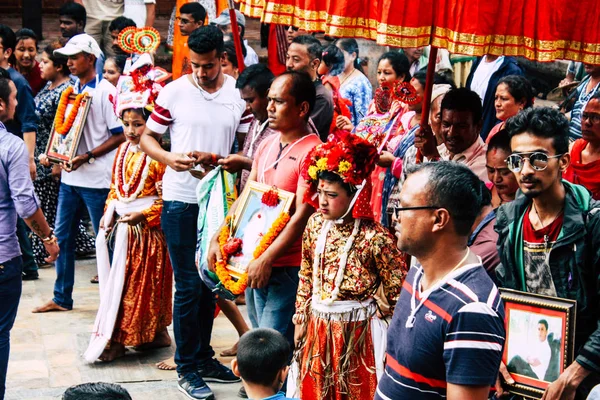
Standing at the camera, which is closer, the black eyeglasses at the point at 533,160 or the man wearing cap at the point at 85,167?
the black eyeglasses at the point at 533,160

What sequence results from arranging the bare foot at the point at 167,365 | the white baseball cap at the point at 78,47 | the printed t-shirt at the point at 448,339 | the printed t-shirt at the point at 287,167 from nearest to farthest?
the printed t-shirt at the point at 448,339 → the printed t-shirt at the point at 287,167 → the bare foot at the point at 167,365 → the white baseball cap at the point at 78,47

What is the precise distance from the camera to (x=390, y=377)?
132 inches

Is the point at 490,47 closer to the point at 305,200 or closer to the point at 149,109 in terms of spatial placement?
the point at 305,200

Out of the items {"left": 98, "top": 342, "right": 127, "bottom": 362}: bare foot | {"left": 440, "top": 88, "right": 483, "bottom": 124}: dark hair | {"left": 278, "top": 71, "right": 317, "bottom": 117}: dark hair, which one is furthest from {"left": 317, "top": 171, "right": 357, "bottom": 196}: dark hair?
{"left": 98, "top": 342, "right": 127, "bottom": 362}: bare foot

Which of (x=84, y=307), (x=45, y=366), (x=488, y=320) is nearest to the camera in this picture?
(x=488, y=320)

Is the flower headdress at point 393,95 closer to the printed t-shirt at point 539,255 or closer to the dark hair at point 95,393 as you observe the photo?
the printed t-shirt at point 539,255

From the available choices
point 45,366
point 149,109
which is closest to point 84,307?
point 45,366

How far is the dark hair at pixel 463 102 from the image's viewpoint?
5.66 m

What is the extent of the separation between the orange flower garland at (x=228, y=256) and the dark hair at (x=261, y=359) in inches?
53.3

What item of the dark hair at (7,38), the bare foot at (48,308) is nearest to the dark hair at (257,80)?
the bare foot at (48,308)

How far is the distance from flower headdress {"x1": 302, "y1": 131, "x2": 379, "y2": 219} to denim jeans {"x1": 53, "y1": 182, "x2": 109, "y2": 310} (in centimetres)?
365

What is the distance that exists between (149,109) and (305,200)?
2.21 metres

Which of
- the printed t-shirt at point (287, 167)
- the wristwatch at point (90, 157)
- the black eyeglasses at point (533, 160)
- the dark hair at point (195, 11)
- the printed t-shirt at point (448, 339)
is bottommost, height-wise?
the wristwatch at point (90, 157)

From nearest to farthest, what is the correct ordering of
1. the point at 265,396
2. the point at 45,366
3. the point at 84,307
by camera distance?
1. the point at 265,396
2. the point at 45,366
3. the point at 84,307
